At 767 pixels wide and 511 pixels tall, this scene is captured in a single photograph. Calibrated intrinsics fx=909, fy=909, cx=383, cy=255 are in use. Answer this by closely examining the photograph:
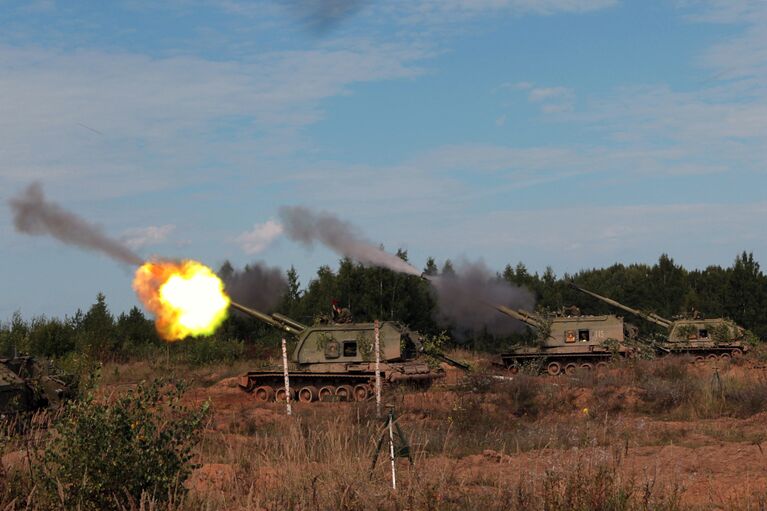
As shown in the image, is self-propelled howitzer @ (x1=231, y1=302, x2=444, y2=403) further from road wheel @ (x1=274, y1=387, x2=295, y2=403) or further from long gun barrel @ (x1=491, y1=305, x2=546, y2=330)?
long gun barrel @ (x1=491, y1=305, x2=546, y2=330)

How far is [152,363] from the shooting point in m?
39.0

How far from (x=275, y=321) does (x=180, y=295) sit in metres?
4.43

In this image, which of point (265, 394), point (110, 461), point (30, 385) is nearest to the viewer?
point (110, 461)

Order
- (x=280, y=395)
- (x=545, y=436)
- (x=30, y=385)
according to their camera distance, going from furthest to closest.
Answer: (x=280, y=395)
(x=30, y=385)
(x=545, y=436)

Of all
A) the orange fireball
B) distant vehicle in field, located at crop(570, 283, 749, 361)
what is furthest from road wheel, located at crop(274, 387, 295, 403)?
distant vehicle in field, located at crop(570, 283, 749, 361)

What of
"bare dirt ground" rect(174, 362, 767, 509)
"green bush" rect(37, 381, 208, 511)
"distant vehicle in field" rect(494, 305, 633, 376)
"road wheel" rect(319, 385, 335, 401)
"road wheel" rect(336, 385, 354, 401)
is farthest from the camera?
"distant vehicle in field" rect(494, 305, 633, 376)

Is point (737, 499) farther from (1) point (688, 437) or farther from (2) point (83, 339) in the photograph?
(2) point (83, 339)

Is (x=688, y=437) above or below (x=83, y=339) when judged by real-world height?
below

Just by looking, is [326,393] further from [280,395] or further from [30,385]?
[30,385]

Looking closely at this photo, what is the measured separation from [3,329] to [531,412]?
30.1 m

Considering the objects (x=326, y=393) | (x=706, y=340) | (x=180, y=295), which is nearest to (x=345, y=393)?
(x=326, y=393)

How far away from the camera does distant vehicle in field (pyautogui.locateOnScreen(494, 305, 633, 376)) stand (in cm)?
3362

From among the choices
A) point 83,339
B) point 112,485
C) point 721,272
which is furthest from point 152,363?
point 721,272

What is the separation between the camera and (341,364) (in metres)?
26.8
